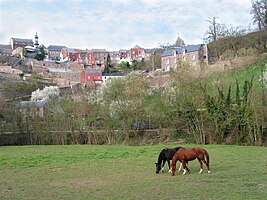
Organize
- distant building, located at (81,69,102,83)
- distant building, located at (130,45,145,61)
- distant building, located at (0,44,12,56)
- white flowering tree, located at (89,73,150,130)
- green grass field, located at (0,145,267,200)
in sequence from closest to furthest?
green grass field, located at (0,145,267,200) → white flowering tree, located at (89,73,150,130) → distant building, located at (81,69,102,83) → distant building, located at (0,44,12,56) → distant building, located at (130,45,145,61)

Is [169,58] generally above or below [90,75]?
above

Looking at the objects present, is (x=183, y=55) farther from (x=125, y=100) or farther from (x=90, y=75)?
(x=125, y=100)

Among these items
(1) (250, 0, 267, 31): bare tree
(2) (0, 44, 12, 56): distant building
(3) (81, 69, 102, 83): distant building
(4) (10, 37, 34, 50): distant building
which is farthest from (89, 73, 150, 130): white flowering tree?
(4) (10, 37, 34, 50): distant building

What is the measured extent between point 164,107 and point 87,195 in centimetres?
2142

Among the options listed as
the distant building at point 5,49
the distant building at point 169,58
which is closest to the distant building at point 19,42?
the distant building at point 5,49

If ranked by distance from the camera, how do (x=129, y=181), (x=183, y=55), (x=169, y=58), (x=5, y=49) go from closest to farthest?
(x=129, y=181), (x=183, y=55), (x=169, y=58), (x=5, y=49)

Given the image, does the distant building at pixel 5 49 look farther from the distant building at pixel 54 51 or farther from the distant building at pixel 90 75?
the distant building at pixel 90 75

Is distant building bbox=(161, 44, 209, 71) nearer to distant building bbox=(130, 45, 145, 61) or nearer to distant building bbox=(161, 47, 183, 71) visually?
distant building bbox=(161, 47, 183, 71)

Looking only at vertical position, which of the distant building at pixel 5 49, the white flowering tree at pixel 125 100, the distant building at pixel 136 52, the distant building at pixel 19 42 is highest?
the distant building at pixel 19 42

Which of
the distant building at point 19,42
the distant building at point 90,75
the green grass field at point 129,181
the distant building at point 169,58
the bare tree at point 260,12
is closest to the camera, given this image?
the green grass field at point 129,181

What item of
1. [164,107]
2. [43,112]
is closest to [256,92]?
[164,107]

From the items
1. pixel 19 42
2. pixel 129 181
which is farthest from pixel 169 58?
pixel 19 42

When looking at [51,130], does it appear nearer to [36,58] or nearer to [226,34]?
[226,34]

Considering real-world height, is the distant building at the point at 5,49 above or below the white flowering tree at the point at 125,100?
above
